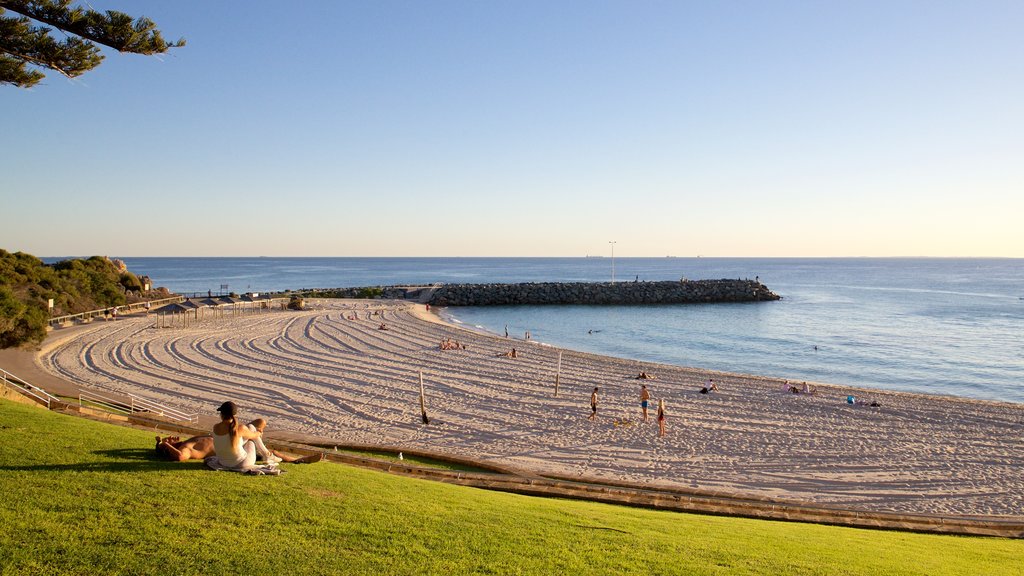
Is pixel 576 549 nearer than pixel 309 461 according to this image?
Yes

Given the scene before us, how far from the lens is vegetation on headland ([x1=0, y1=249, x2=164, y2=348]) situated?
23578 millimetres

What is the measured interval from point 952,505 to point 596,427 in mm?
8337

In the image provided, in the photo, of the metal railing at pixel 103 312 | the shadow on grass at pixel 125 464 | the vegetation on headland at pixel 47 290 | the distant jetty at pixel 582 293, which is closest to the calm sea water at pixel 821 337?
the distant jetty at pixel 582 293

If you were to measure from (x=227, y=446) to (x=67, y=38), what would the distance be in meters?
7.79

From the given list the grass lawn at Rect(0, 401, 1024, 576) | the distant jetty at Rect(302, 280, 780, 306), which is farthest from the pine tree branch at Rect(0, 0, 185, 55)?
the distant jetty at Rect(302, 280, 780, 306)

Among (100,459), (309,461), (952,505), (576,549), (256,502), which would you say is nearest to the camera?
(576,549)

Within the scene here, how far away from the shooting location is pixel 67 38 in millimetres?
10805

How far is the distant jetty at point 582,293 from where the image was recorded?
7388 centimetres

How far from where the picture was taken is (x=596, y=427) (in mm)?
18438

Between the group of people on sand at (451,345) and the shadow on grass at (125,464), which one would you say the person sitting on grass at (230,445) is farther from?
the group of people on sand at (451,345)

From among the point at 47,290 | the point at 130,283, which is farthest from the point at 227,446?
the point at 130,283

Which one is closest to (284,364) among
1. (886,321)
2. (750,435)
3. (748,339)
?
(750,435)

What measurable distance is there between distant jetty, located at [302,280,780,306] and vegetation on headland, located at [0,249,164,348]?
2501cm

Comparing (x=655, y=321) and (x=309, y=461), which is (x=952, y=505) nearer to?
(x=309, y=461)
